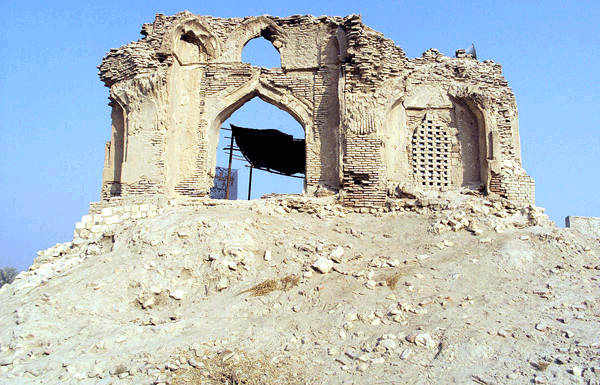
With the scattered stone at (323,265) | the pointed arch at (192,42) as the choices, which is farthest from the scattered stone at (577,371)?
the pointed arch at (192,42)

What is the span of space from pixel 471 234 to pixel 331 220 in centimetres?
258

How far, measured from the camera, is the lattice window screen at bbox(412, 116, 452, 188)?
11.2 m

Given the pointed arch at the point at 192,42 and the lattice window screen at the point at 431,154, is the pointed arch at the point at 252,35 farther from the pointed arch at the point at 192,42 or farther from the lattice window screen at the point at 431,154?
the lattice window screen at the point at 431,154

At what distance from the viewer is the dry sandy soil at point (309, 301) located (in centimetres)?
503

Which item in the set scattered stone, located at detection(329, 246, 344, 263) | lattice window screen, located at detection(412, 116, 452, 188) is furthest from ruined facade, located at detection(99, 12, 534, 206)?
scattered stone, located at detection(329, 246, 344, 263)

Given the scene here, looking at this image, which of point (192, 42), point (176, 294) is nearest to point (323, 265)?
point (176, 294)

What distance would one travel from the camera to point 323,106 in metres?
11.4

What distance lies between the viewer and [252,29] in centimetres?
1196

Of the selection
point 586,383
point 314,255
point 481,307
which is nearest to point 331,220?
point 314,255

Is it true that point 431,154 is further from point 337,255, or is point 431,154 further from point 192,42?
point 192,42

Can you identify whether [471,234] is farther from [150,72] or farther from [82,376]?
[150,72]

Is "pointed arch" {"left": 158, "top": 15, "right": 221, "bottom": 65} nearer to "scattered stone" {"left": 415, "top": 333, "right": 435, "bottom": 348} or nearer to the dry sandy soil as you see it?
the dry sandy soil

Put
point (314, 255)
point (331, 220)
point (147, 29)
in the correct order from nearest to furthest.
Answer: point (314, 255) → point (331, 220) → point (147, 29)

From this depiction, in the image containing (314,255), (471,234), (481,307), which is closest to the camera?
(481,307)
